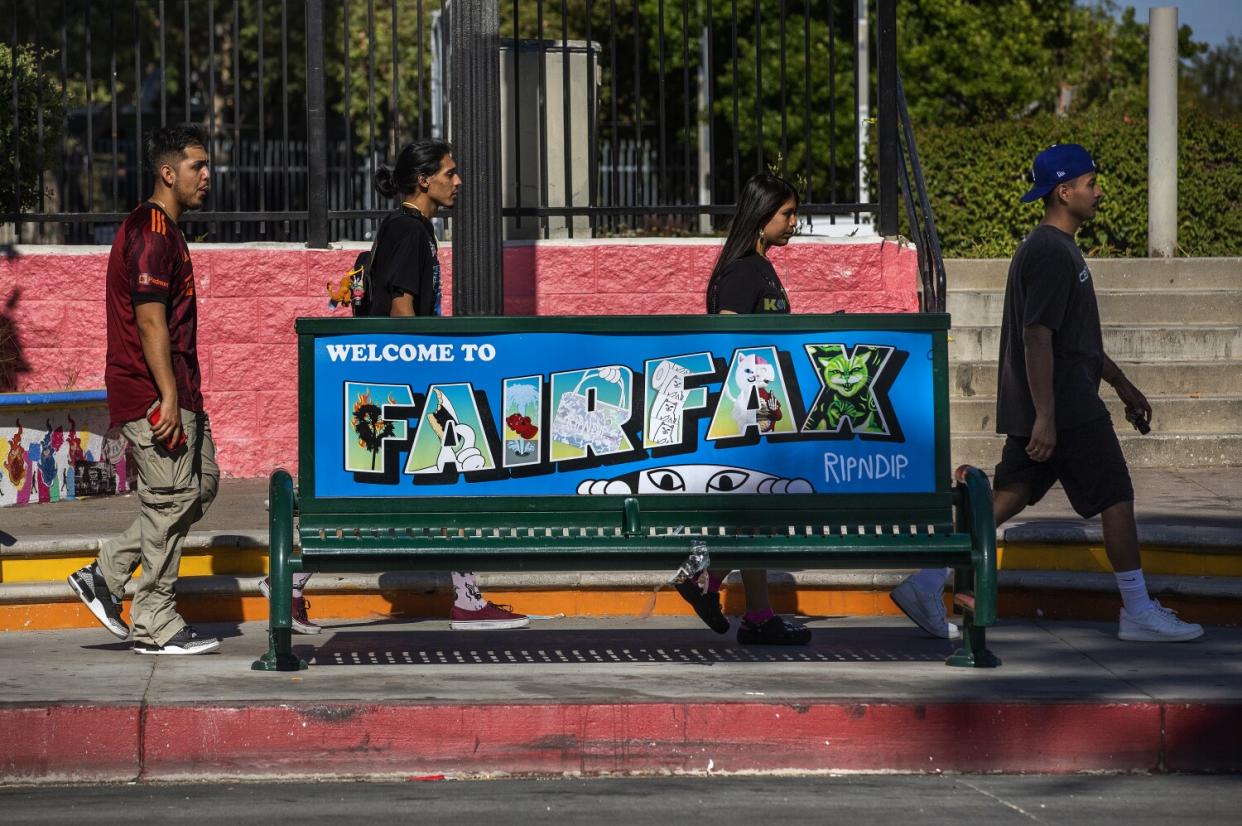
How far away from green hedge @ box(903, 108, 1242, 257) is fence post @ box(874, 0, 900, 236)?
2878 mm

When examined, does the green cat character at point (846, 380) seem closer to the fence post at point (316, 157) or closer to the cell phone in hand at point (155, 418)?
the cell phone in hand at point (155, 418)

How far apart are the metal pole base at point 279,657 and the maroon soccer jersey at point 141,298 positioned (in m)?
1.02

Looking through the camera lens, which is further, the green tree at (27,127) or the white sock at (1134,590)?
the green tree at (27,127)

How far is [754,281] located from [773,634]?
1.44 metres

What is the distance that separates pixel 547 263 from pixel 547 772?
5333 mm

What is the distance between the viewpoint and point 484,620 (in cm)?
749

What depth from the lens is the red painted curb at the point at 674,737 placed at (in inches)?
226

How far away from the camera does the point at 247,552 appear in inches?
314

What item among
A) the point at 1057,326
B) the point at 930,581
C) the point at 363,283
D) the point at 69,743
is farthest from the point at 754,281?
the point at 69,743

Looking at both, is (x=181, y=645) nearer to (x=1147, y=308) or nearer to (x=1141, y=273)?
(x=1147, y=308)

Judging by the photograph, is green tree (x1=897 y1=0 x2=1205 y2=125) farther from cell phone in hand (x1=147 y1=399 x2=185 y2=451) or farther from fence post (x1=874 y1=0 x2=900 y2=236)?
cell phone in hand (x1=147 y1=399 x2=185 y2=451)

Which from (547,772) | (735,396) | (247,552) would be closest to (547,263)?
(247,552)

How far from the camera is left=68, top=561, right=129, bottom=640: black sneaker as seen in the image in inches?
272

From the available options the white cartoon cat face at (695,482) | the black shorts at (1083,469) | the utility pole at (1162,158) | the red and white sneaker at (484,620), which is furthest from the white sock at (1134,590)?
the utility pole at (1162,158)
